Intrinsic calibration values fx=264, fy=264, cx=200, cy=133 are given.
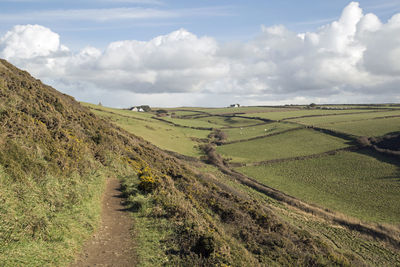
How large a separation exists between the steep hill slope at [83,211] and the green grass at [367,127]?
253 feet

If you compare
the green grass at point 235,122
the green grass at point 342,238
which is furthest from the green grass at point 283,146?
the green grass at point 235,122

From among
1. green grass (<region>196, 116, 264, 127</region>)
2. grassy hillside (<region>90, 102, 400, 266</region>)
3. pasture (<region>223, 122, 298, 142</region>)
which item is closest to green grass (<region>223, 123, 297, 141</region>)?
pasture (<region>223, 122, 298, 142</region>)

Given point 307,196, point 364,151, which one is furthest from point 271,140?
point 307,196

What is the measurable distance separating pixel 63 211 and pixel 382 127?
10563 cm

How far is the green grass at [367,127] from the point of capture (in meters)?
86.2

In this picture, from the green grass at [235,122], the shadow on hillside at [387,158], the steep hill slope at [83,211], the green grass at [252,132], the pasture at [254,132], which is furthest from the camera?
the green grass at [235,122]

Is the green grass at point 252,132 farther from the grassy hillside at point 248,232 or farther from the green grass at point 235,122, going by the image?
the grassy hillside at point 248,232

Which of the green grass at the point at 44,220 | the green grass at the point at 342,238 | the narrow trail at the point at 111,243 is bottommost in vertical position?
the green grass at the point at 342,238

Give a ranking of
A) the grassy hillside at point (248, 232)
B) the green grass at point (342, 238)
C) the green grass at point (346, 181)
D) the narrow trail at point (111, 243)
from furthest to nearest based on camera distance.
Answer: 1. the green grass at point (346, 181)
2. the green grass at point (342, 238)
3. the grassy hillside at point (248, 232)
4. the narrow trail at point (111, 243)

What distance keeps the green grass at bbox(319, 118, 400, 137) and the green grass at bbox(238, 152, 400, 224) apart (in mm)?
19813

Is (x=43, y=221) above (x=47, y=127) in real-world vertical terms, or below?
below

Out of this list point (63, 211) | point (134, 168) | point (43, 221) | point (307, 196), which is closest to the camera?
point (43, 221)

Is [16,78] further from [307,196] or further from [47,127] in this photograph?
[307,196]

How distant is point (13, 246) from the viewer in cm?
906
